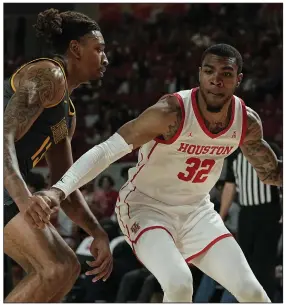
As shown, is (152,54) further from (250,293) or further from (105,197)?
(250,293)

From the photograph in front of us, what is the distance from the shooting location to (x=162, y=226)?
4586 millimetres

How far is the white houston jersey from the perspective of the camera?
4.68 m

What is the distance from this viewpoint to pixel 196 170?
4.74 m

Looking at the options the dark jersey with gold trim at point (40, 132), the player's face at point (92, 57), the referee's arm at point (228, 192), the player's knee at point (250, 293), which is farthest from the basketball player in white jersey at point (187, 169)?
the referee's arm at point (228, 192)

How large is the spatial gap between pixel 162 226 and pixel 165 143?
0.52 metres

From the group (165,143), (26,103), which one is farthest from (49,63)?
(165,143)

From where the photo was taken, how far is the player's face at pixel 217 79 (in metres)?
4.61

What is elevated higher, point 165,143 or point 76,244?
point 165,143

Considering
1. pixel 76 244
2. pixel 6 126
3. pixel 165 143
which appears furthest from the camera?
pixel 76 244

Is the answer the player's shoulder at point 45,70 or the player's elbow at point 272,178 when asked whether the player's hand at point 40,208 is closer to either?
the player's shoulder at point 45,70

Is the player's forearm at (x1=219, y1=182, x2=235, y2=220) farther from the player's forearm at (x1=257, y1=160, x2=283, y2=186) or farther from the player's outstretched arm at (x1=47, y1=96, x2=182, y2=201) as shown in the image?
the player's outstretched arm at (x1=47, y1=96, x2=182, y2=201)

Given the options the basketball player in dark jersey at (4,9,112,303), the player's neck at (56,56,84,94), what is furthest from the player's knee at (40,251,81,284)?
the player's neck at (56,56,84,94)

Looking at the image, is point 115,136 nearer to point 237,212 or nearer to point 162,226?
point 162,226

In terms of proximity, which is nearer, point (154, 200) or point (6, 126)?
point (6, 126)
